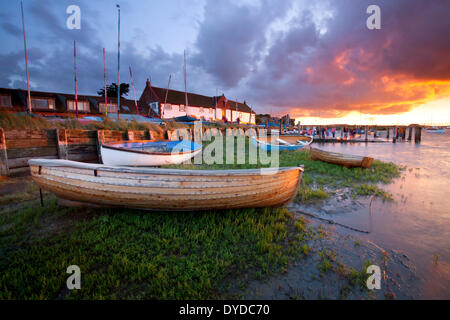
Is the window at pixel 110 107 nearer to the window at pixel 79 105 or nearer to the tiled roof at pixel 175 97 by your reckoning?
the window at pixel 79 105

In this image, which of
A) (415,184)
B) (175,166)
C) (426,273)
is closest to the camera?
(426,273)

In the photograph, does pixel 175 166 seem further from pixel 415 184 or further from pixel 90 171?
pixel 415 184

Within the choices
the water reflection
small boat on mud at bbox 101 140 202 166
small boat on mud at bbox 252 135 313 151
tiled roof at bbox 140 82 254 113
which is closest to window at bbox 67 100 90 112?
tiled roof at bbox 140 82 254 113

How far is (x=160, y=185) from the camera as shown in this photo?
4.04 m

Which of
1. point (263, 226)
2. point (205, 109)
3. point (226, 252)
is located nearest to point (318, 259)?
point (263, 226)

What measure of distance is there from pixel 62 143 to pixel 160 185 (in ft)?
28.5

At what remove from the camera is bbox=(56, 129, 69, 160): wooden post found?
29.6 ft

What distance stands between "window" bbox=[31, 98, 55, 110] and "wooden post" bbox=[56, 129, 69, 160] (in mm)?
27485

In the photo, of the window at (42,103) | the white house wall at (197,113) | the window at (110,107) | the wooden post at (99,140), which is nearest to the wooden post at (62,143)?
the wooden post at (99,140)

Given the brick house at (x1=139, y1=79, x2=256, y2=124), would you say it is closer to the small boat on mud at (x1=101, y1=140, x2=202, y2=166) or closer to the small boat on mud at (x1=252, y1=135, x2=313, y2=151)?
the small boat on mud at (x1=252, y1=135, x2=313, y2=151)

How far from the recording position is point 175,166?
10.8m

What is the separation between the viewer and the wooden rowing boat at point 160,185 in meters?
4.04
